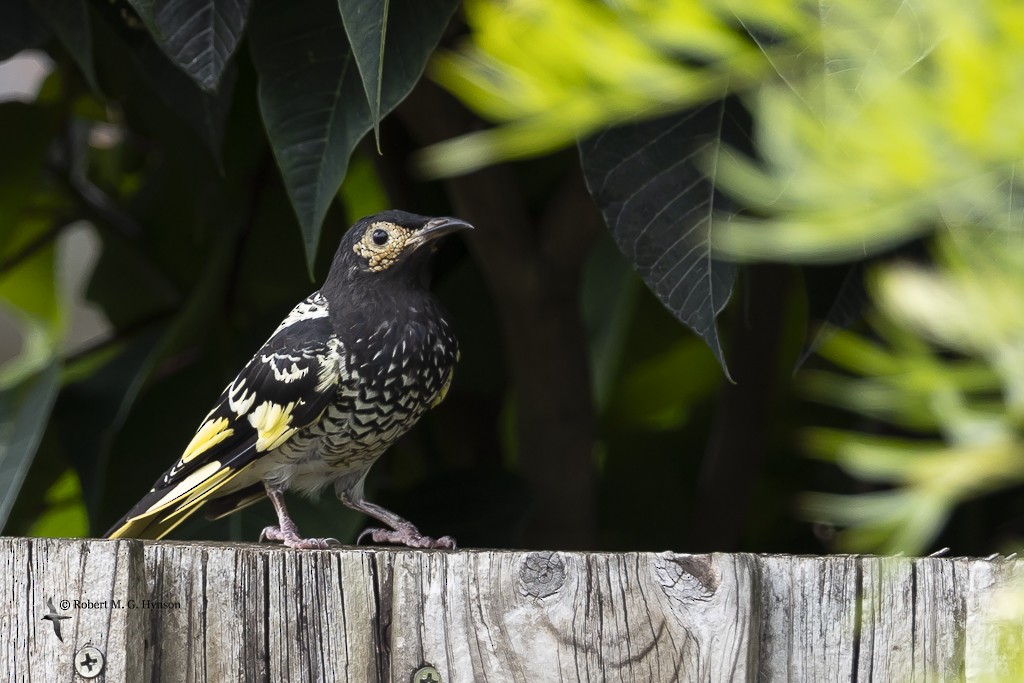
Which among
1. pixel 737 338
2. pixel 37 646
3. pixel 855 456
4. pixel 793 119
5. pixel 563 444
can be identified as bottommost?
pixel 37 646

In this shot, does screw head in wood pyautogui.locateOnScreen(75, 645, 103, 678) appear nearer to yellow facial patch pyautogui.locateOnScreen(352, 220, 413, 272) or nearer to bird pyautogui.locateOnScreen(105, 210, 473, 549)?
bird pyautogui.locateOnScreen(105, 210, 473, 549)

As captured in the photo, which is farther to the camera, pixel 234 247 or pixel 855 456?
pixel 234 247

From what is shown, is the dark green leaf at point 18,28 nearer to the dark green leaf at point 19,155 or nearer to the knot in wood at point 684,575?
the dark green leaf at point 19,155

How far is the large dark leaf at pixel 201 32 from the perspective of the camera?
1621mm

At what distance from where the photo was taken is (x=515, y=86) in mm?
542

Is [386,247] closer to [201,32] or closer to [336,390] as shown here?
[336,390]

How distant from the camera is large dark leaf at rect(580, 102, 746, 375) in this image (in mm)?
1655

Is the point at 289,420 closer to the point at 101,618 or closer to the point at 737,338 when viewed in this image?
the point at 101,618

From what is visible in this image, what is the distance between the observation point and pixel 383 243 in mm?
2029

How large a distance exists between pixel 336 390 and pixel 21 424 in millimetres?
639

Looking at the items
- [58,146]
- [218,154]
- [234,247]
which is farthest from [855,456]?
[58,146]

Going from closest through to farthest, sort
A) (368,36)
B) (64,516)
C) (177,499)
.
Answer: (368,36)
(177,499)
(64,516)

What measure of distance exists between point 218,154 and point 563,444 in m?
1.08

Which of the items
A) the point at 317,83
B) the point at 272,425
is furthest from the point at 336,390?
the point at 317,83
